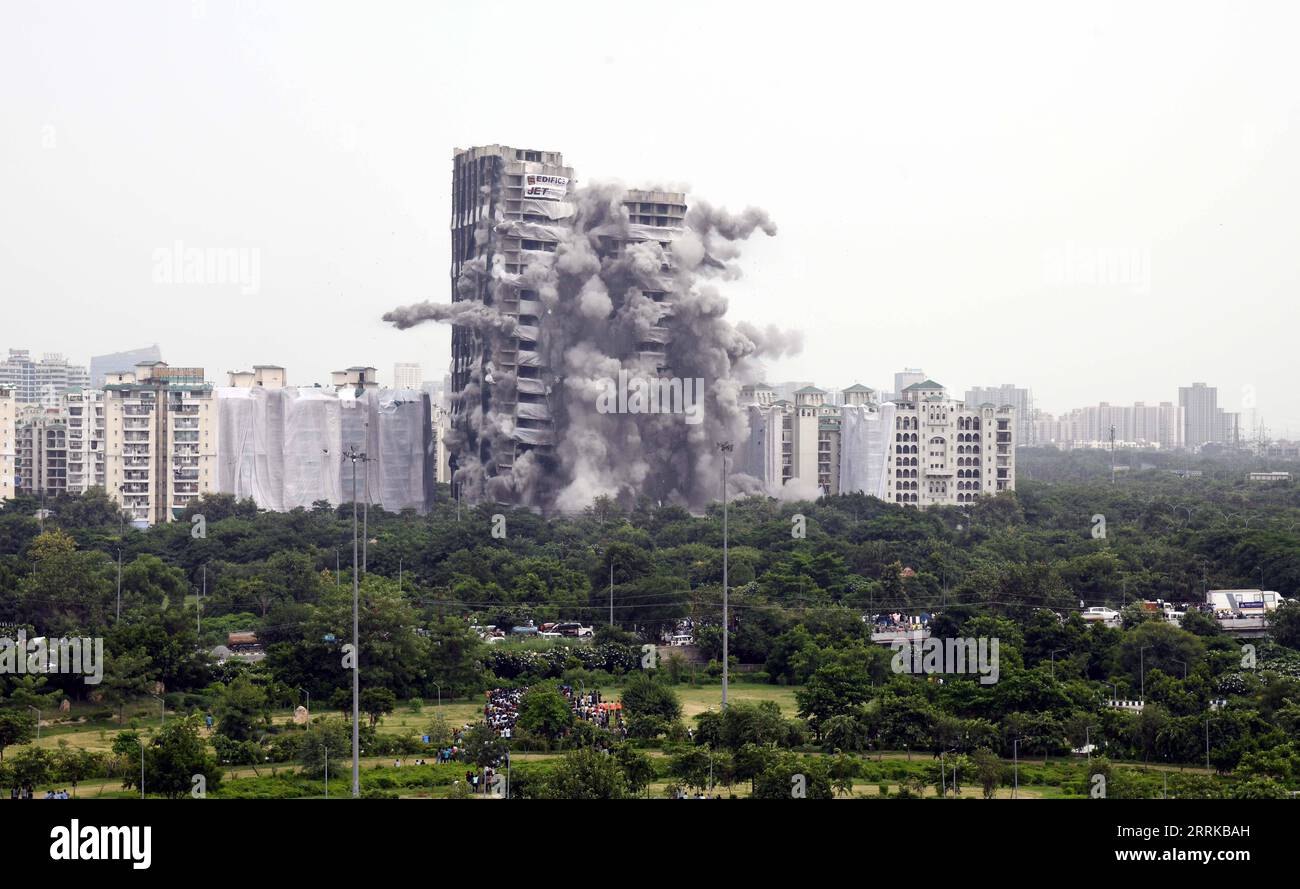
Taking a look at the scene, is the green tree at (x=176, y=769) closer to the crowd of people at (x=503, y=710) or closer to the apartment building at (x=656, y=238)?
the crowd of people at (x=503, y=710)

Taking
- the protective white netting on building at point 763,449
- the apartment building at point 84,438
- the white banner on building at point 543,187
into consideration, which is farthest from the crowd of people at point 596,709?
the white banner on building at point 543,187

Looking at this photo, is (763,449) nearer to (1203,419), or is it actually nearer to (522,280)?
(522,280)

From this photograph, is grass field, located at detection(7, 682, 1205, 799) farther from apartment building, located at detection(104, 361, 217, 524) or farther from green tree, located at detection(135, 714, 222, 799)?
apartment building, located at detection(104, 361, 217, 524)

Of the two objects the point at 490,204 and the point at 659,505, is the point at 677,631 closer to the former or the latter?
the point at 659,505

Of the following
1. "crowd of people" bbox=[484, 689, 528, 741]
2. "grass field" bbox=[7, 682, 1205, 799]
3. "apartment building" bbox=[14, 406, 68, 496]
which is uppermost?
"apartment building" bbox=[14, 406, 68, 496]

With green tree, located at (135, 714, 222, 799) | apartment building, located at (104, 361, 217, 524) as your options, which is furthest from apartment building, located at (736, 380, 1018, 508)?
green tree, located at (135, 714, 222, 799)
